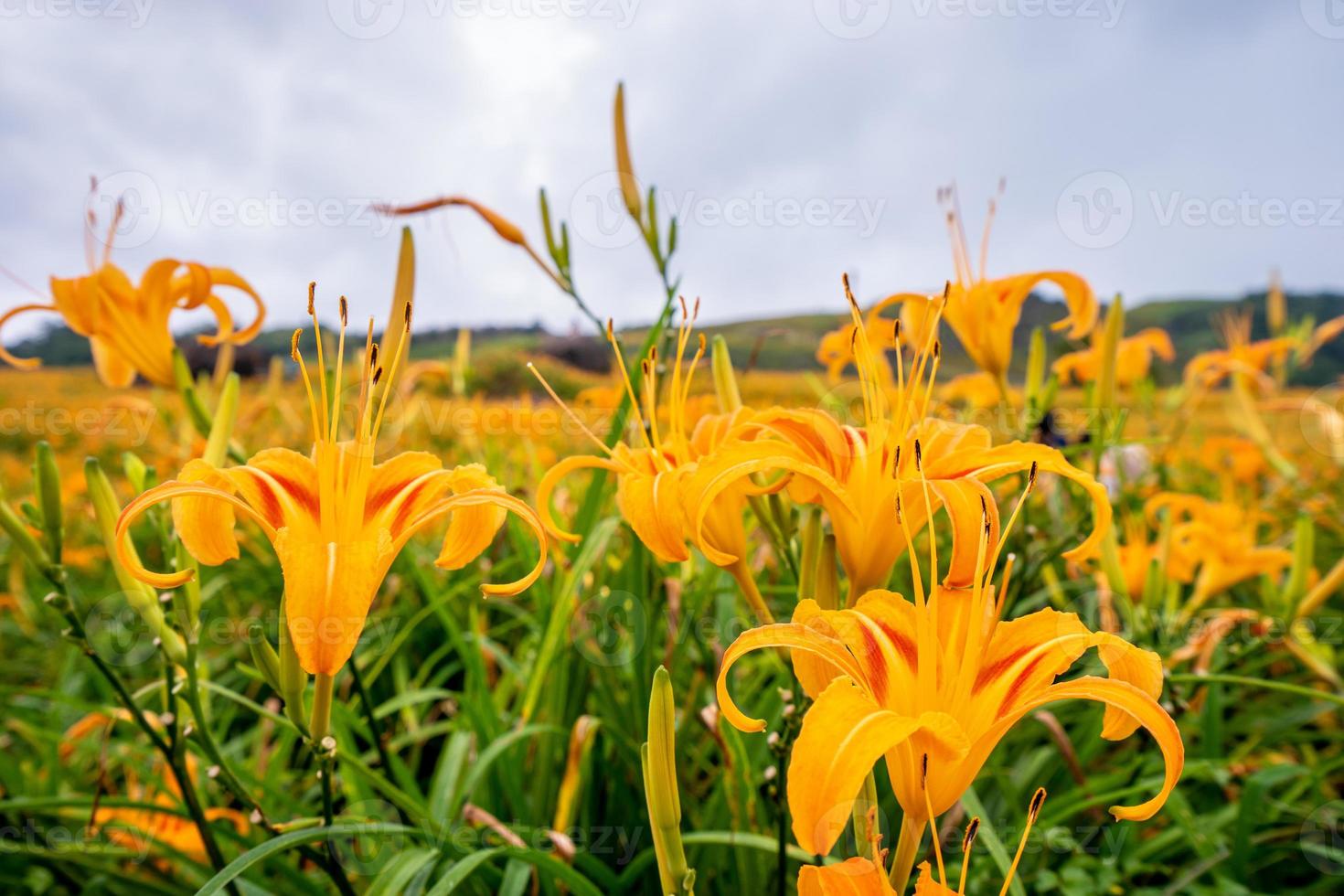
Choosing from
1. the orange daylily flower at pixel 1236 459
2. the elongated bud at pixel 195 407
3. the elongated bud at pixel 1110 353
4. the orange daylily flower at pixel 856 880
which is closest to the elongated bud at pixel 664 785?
the orange daylily flower at pixel 856 880

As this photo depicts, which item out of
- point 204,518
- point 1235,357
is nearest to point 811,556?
point 204,518

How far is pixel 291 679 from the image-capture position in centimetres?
77

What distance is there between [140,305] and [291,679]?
95cm

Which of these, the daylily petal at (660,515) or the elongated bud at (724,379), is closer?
the daylily petal at (660,515)

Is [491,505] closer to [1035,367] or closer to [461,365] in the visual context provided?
[1035,367]

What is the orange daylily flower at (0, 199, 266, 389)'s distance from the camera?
133cm

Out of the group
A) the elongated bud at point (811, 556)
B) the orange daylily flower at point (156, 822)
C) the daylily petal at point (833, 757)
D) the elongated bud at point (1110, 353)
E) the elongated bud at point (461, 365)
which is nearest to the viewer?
the daylily petal at point (833, 757)

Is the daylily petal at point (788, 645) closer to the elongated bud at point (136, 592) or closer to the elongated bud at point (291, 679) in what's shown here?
the elongated bud at point (291, 679)

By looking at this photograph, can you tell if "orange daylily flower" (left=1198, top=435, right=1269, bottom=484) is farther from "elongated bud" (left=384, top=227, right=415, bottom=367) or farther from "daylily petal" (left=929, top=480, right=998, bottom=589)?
"elongated bud" (left=384, top=227, right=415, bottom=367)

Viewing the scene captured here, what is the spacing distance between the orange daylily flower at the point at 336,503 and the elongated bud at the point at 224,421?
0.92 feet

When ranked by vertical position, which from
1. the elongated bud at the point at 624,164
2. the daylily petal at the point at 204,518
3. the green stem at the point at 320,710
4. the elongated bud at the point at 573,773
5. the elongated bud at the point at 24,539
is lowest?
the elongated bud at the point at 573,773

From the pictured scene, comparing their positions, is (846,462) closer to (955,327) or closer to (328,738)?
(328,738)

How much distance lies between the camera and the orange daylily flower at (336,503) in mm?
716

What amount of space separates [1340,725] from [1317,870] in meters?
0.79
